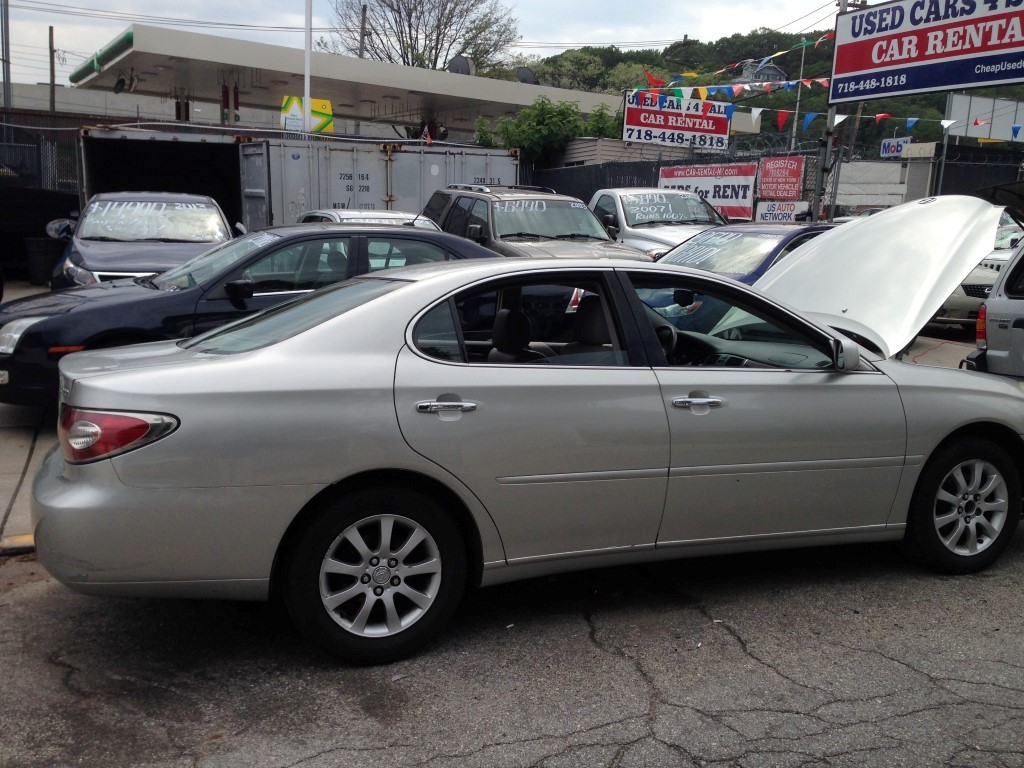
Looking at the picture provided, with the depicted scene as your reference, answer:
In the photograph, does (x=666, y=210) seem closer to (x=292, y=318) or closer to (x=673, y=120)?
(x=673, y=120)

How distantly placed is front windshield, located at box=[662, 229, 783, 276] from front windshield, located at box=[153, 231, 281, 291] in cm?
421

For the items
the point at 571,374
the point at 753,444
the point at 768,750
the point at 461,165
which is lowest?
the point at 768,750

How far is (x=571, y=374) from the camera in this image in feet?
13.8

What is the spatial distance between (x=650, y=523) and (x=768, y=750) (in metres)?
1.18

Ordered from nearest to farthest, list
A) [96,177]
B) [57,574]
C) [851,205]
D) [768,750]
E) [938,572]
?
[768,750] < [57,574] < [938,572] < [96,177] < [851,205]

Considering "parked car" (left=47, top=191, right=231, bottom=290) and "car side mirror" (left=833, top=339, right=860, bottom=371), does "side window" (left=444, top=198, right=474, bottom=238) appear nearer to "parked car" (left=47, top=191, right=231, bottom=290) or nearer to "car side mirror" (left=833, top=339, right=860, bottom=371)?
"parked car" (left=47, top=191, right=231, bottom=290)

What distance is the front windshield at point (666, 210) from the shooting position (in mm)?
14992

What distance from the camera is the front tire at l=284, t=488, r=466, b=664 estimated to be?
3764mm

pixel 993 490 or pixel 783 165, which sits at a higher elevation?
pixel 783 165

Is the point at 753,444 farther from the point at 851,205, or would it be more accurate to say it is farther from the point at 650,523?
the point at 851,205

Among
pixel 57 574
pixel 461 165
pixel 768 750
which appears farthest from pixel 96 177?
pixel 768 750

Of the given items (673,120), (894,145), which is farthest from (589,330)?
(894,145)

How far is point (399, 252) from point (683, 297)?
11.6 ft

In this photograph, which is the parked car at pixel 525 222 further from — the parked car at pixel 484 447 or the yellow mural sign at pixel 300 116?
the yellow mural sign at pixel 300 116
